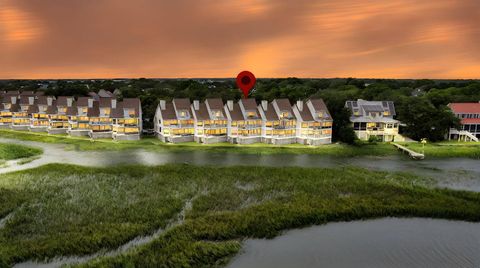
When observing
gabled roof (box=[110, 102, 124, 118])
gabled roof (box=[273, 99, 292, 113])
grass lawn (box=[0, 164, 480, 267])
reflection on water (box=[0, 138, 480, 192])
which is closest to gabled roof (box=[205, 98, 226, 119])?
gabled roof (box=[273, 99, 292, 113])

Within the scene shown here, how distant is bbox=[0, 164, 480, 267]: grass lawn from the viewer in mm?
23984

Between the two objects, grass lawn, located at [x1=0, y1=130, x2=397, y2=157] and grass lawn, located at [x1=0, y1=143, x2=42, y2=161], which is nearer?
grass lawn, located at [x1=0, y1=143, x2=42, y2=161]

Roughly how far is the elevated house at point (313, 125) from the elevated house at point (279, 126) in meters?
1.01

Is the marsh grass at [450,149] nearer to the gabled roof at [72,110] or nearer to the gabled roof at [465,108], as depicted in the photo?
the gabled roof at [465,108]

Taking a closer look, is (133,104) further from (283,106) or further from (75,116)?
(283,106)

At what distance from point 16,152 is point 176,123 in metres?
23.6

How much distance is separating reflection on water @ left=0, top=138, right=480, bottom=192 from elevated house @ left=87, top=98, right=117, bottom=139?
10436 millimetres

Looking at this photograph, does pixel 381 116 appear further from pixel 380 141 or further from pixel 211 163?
pixel 211 163

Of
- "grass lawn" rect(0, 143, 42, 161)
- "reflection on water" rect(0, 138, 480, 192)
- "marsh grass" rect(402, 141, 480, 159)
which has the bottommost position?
"reflection on water" rect(0, 138, 480, 192)

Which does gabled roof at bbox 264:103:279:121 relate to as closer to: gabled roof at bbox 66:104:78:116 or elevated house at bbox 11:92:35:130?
gabled roof at bbox 66:104:78:116

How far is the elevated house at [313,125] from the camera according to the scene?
205ft

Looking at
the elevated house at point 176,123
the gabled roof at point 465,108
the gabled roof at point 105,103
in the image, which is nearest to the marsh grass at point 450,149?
the gabled roof at point 465,108

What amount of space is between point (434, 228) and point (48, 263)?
26375 mm

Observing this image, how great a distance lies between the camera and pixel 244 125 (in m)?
63.5
